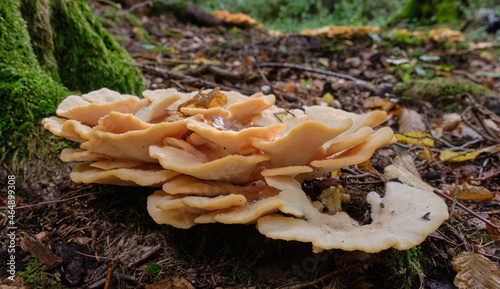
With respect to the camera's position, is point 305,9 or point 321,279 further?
point 305,9

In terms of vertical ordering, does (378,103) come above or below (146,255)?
below

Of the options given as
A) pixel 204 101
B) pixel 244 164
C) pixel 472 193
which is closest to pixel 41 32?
pixel 204 101

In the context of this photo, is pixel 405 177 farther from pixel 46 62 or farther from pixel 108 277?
pixel 46 62

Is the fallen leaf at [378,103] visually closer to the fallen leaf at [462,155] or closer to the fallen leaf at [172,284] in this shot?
the fallen leaf at [462,155]

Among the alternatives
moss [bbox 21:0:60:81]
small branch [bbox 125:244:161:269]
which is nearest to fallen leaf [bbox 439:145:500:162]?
small branch [bbox 125:244:161:269]

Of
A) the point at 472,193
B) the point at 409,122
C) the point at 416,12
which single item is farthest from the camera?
the point at 416,12

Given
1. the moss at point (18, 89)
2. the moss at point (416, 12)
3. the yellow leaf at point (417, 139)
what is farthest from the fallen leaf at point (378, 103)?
the moss at point (416, 12)
